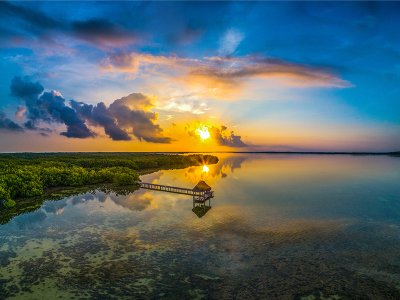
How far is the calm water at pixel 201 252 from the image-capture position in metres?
16.0

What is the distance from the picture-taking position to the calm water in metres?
16.0

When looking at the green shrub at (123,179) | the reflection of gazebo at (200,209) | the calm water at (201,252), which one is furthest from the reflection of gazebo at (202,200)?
the green shrub at (123,179)

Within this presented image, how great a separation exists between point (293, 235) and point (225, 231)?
226 inches

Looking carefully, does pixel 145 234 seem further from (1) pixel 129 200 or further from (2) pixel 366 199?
(2) pixel 366 199

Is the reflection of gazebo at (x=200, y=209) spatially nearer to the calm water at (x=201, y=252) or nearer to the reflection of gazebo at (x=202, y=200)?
the reflection of gazebo at (x=202, y=200)

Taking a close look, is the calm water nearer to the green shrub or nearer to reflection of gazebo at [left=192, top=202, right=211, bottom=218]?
reflection of gazebo at [left=192, top=202, right=211, bottom=218]

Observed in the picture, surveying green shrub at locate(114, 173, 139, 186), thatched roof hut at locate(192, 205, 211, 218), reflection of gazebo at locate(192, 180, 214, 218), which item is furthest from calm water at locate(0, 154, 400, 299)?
green shrub at locate(114, 173, 139, 186)

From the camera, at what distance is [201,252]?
2081 centimetres

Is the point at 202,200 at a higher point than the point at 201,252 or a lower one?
higher

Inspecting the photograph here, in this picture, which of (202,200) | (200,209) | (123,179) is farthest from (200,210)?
(123,179)

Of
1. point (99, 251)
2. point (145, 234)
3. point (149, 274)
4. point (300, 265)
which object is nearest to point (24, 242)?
point (99, 251)

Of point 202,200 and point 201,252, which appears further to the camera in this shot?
Answer: point 202,200

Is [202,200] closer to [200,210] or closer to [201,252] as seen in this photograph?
[200,210]

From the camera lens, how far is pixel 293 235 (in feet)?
81.6
